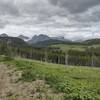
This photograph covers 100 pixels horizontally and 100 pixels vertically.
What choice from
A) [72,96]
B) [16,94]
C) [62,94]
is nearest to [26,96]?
[16,94]

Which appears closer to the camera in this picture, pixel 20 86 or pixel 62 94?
pixel 62 94

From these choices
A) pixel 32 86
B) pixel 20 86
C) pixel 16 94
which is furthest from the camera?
pixel 20 86

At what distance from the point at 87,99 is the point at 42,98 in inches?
165

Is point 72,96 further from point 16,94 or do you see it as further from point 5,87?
point 5,87

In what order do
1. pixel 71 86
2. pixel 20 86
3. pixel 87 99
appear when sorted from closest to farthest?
pixel 87 99 < pixel 71 86 < pixel 20 86

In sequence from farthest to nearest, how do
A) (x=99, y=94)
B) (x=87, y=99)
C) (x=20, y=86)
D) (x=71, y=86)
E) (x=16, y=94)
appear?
(x=20, y=86) < (x=16, y=94) < (x=71, y=86) < (x=99, y=94) < (x=87, y=99)

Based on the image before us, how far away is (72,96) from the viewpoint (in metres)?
18.8

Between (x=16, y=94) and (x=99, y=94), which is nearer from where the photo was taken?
(x=99, y=94)

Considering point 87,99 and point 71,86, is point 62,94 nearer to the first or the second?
point 71,86

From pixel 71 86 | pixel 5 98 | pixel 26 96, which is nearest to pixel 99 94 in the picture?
pixel 71 86

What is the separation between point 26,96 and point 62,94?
10.6ft

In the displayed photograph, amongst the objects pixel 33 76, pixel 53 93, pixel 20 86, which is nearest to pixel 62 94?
pixel 53 93

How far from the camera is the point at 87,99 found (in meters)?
18.2

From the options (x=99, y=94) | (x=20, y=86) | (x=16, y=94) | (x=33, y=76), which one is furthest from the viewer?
(x=33, y=76)
